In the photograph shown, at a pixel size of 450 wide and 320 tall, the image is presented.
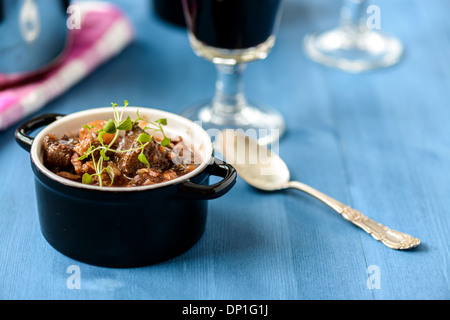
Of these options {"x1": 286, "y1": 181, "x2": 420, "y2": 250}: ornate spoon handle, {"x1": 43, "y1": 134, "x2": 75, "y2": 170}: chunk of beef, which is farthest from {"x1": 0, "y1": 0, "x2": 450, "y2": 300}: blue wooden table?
{"x1": 43, "y1": 134, "x2": 75, "y2": 170}: chunk of beef

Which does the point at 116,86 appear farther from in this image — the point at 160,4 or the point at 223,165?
the point at 223,165

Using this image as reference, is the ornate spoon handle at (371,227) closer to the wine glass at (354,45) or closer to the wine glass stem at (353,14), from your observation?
the wine glass at (354,45)

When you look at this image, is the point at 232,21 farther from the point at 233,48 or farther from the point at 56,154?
the point at 56,154

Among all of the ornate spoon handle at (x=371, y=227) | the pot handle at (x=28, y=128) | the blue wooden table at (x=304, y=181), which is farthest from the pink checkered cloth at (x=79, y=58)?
the ornate spoon handle at (x=371, y=227)

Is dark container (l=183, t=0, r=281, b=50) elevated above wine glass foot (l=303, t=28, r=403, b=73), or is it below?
above

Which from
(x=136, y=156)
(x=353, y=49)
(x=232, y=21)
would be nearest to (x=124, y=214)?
(x=136, y=156)

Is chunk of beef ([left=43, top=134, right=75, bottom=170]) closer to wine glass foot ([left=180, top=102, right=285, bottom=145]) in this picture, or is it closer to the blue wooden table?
the blue wooden table

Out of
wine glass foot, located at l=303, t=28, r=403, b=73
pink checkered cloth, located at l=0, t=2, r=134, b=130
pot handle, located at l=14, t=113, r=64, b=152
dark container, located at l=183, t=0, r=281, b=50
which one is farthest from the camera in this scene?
wine glass foot, located at l=303, t=28, r=403, b=73

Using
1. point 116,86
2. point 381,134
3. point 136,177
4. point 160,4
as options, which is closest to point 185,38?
point 160,4
